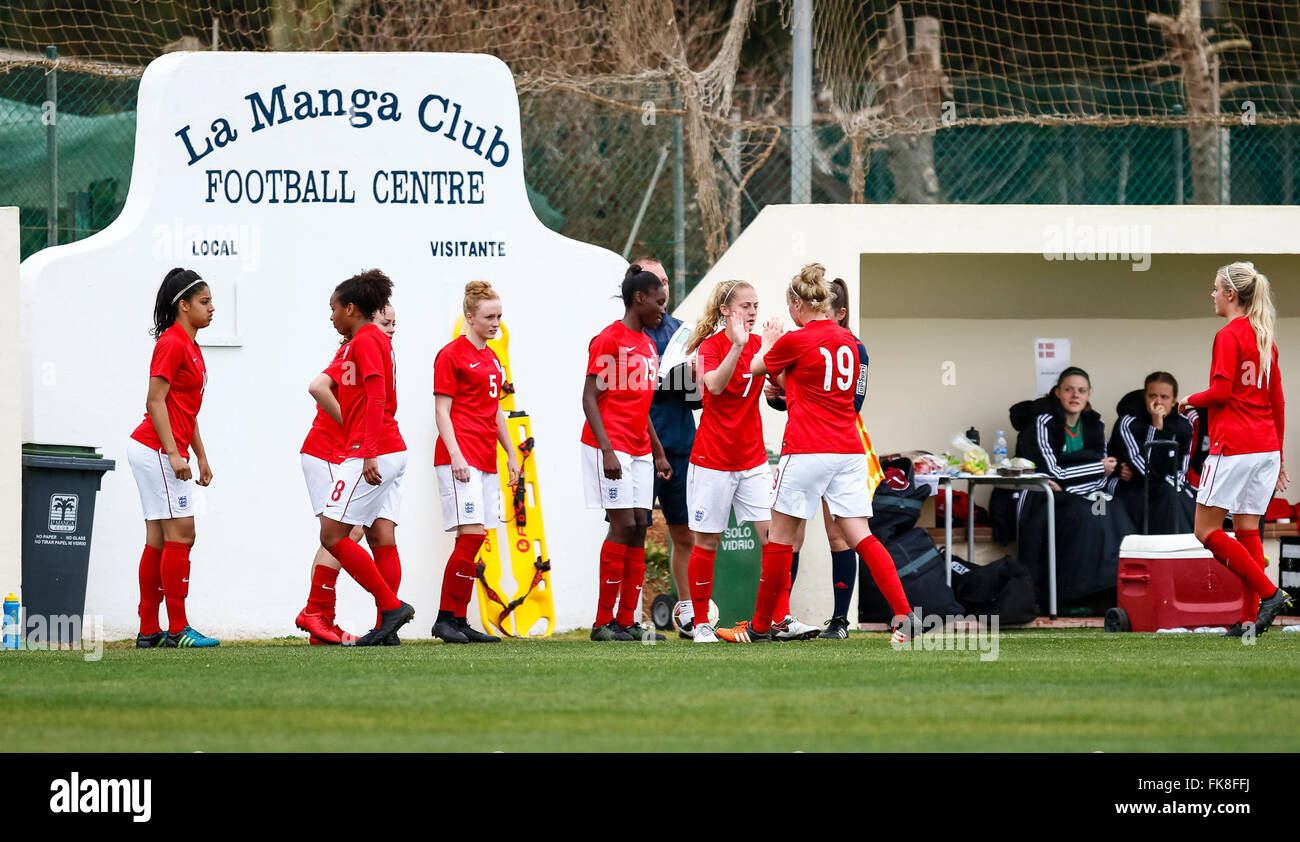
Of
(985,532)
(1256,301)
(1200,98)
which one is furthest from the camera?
(1200,98)

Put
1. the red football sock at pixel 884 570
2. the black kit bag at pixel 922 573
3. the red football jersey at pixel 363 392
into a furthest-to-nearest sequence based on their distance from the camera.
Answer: the black kit bag at pixel 922 573, the red football jersey at pixel 363 392, the red football sock at pixel 884 570

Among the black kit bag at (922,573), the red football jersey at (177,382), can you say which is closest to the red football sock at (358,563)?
the red football jersey at (177,382)

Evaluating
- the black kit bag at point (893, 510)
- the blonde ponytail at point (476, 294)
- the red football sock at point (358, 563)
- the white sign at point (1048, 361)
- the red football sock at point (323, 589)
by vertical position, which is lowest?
the red football sock at point (323, 589)

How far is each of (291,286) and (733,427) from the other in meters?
3.22

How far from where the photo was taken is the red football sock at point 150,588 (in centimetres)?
882

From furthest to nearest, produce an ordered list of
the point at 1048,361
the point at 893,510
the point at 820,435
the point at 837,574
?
the point at 1048,361 → the point at 893,510 → the point at 837,574 → the point at 820,435

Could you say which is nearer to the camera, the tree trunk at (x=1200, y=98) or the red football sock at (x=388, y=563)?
the red football sock at (x=388, y=563)

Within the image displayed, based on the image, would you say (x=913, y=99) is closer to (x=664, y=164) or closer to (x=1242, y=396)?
(x=664, y=164)

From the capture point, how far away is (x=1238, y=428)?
9016mm

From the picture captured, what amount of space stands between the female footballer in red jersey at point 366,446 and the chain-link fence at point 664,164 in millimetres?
4084

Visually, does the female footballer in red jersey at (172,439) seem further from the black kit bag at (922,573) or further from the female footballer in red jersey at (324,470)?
the black kit bag at (922,573)

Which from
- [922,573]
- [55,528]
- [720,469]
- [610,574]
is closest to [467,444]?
[610,574]

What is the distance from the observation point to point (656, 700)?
582 cm

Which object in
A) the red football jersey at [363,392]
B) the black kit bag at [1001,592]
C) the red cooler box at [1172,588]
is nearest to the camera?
the red football jersey at [363,392]
